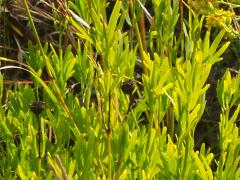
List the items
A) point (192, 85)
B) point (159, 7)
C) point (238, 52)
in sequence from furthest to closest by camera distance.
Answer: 1. point (238, 52)
2. point (159, 7)
3. point (192, 85)

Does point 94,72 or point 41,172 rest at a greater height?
point 94,72

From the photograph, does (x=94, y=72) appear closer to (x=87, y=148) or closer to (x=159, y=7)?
(x=159, y=7)

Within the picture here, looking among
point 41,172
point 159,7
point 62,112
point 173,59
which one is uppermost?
point 159,7

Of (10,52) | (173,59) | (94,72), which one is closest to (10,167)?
(94,72)

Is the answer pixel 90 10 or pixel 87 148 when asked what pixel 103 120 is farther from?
pixel 90 10

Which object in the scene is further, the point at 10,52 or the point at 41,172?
the point at 10,52

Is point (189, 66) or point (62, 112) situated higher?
point (189, 66)

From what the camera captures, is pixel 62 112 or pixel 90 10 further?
pixel 62 112

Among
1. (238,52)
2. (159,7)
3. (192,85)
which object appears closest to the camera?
(192,85)

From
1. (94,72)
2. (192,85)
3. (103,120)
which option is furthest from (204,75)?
(94,72)
